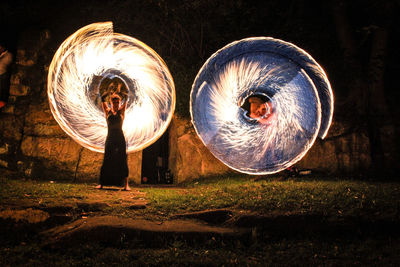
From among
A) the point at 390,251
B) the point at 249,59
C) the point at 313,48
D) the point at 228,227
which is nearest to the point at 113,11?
the point at 249,59

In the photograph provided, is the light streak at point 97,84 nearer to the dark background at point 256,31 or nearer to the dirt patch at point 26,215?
the dirt patch at point 26,215

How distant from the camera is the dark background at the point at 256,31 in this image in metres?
11.9

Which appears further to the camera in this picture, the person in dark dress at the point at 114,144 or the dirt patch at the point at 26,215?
the person in dark dress at the point at 114,144

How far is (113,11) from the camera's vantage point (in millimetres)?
12922

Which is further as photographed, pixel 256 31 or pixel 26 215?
pixel 256 31

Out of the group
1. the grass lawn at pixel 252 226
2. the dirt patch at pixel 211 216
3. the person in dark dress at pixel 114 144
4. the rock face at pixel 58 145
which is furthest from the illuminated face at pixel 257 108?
the dirt patch at pixel 211 216

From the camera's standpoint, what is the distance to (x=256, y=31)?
12617mm

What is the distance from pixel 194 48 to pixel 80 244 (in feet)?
30.4

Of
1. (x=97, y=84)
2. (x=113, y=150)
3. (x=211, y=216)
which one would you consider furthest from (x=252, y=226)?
(x=97, y=84)

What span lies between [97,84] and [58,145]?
2.52 meters

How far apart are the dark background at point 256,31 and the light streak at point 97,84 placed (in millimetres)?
2625

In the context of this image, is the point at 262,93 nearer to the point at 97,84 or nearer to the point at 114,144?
the point at 114,144

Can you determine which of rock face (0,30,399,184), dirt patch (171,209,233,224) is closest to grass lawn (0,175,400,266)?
dirt patch (171,209,233,224)

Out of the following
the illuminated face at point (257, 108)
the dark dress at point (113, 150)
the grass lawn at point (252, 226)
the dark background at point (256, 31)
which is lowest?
the grass lawn at point (252, 226)
